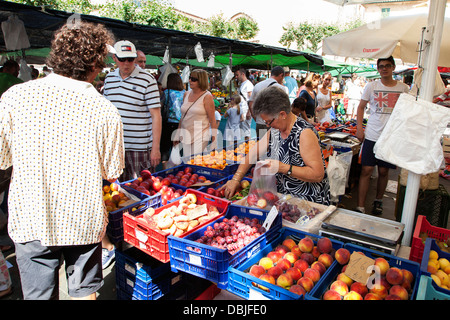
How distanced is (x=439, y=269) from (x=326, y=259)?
0.68 m

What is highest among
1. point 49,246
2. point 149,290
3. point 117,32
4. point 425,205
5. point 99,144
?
point 117,32

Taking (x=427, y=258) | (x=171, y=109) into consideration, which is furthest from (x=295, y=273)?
(x=171, y=109)

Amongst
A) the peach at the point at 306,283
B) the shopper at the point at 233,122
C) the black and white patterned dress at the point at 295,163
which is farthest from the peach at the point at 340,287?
the shopper at the point at 233,122

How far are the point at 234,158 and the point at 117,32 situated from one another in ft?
13.6

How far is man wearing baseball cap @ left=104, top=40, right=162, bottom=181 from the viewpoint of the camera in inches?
128

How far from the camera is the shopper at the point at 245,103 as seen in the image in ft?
27.3

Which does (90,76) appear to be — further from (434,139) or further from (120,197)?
(434,139)

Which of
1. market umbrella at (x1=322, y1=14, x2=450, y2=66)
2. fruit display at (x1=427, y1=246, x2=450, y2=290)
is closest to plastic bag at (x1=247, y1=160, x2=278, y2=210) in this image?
fruit display at (x1=427, y1=246, x2=450, y2=290)

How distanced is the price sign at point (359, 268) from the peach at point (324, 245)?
0.16 metres

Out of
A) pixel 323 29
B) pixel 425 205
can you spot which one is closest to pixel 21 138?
pixel 425 205

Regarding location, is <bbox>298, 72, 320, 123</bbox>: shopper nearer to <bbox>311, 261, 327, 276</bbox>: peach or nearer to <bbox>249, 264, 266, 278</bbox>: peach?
<bbox>311, 261, 327, 276</bbox>: peach

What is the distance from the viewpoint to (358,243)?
6.46 ft

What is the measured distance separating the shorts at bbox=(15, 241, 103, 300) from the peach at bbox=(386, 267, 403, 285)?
1.61m

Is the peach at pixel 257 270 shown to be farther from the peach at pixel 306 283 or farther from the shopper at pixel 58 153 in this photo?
the shopper at pixel 58 153
